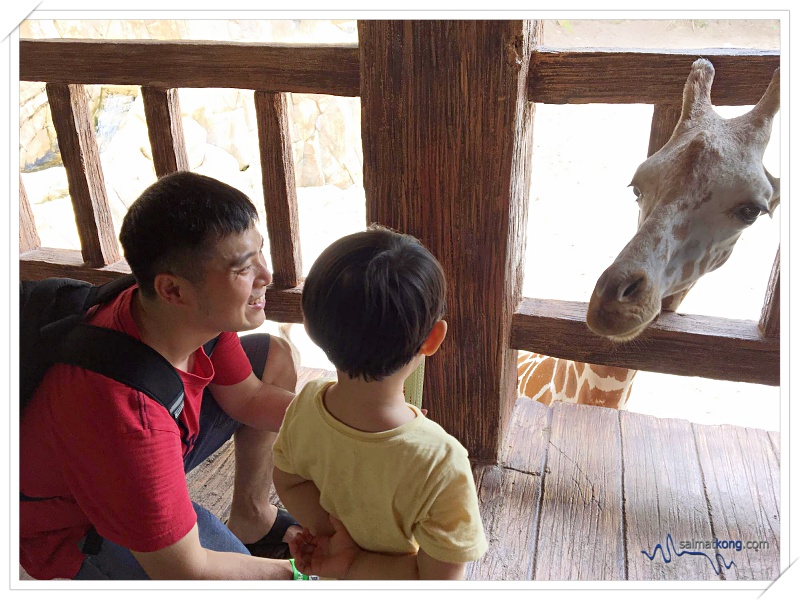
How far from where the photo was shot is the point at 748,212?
1056mm

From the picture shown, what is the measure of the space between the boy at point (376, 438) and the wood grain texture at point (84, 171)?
1.18 meters

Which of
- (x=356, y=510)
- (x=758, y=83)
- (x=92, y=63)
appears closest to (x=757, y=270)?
(x=758, y=83)

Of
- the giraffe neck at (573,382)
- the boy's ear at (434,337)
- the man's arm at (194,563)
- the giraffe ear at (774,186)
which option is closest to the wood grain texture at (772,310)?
the giraffe ear at (774,186)

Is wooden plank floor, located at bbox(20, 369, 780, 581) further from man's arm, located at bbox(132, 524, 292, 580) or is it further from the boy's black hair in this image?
the boy's black hair

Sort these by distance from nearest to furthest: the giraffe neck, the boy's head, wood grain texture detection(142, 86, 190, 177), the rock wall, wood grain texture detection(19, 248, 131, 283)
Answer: the boy's head, wood grain texture detection(142, 86, 190, 177), wood grain texture detection(19, 248, 131, 283), the giraffe neck, the rock wall

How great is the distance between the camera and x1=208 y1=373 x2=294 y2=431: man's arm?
1.55 meters

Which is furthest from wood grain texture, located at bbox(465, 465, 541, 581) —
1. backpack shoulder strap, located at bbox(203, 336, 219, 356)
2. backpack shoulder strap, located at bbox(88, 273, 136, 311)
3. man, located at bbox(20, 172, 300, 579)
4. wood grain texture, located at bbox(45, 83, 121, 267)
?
wood grain texture, located at bbox(45, 83, 121, 267)

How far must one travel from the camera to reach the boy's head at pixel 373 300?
33.3 inches

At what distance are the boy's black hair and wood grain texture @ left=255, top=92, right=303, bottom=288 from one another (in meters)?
0.50

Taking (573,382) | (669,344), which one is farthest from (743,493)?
(573,382)
